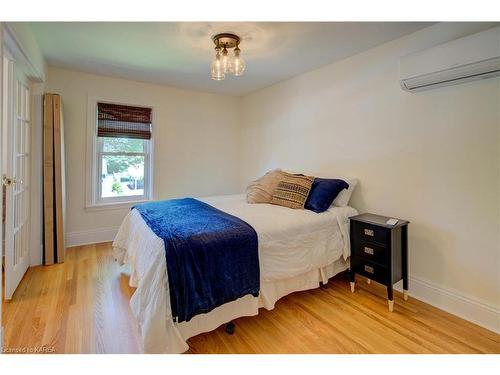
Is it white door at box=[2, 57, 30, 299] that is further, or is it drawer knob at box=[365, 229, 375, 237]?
drawer knob at box=[365, 229, 375, 237]

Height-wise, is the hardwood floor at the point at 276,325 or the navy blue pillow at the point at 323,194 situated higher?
the navy blue pillow at the point at 323,194

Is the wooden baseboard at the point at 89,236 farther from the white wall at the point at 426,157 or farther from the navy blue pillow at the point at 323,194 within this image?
the white wall at the point at 426,157

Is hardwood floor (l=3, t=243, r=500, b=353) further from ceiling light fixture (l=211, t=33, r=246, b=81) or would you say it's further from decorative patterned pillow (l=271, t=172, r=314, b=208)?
ceiling light fixture (l=211, t=33, r=246, b=81)

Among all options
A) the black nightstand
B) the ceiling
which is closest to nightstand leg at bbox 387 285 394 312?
the black nightstand

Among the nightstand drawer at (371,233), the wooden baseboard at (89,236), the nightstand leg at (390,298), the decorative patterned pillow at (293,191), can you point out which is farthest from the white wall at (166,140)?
the nightstand leg at (390,298)

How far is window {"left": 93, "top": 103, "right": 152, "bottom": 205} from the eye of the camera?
141 inches

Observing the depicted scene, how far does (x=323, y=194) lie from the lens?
2.60 metres

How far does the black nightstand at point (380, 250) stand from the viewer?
2102 millimetres

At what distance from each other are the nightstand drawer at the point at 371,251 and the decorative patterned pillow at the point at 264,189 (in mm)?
1011

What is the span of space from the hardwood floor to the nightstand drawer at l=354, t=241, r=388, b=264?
379mm

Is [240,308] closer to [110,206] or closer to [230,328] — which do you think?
[230,328]

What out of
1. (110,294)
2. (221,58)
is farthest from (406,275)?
(110,294)

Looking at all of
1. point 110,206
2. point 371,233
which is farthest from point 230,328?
point 110,206
